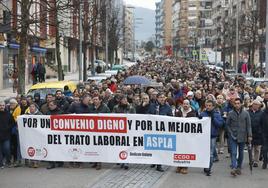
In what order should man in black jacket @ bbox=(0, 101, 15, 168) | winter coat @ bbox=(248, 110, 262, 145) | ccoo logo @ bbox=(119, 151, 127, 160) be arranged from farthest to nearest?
1. winter coat @ bbox=(248, 110, 262, 145)
2. man in black jacket @ bbox=(0, 101, 15, 168)
3. ccoo logo @ bbox=(119, 151, 127, 160)

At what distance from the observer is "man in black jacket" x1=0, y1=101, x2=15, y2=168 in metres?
12.8

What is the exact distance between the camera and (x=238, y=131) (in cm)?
1205

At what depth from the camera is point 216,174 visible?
40.0ft

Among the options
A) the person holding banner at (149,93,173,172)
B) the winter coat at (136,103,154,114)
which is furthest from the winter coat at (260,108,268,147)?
the winter coat at (136,103,154,114)

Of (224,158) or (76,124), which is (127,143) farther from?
(224,158)

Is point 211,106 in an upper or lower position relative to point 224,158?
upper

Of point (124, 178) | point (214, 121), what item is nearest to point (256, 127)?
point (214, 121)

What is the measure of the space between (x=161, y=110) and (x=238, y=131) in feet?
6.22

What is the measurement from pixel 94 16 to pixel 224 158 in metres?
35.1

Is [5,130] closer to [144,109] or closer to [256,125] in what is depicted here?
[144,109]

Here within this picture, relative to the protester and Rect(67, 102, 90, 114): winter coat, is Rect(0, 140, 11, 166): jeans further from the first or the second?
the protester

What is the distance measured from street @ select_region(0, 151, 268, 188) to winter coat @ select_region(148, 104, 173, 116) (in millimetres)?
1229

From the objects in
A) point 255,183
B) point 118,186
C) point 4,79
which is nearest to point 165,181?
point 118,186

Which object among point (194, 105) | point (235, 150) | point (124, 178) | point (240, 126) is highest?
point (194, 105)
